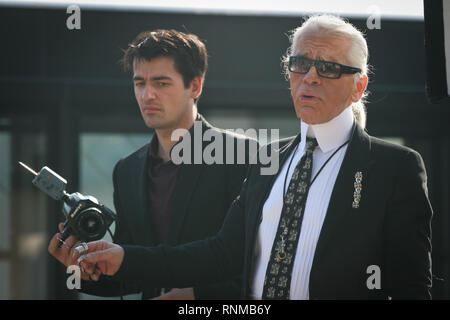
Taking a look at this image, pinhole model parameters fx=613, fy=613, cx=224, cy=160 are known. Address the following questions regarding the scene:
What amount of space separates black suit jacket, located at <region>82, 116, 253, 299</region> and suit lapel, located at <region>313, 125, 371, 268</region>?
582 mm

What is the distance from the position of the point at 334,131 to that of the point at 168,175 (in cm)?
80

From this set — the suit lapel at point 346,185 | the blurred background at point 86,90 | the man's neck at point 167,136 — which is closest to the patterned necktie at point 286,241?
the suit lapel at point 346,185

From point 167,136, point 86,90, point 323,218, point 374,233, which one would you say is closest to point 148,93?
point 167,136

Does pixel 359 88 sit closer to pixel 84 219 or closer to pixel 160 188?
pixel 160 188

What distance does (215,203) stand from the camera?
2.37 meters

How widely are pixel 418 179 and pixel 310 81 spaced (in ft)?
1.49

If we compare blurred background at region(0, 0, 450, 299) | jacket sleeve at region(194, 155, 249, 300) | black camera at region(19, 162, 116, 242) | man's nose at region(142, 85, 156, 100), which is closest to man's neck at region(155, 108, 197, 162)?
man's nose at region(142, 85, 156, 100)

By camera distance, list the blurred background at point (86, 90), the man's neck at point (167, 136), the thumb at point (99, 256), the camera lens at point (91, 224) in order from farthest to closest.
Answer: the blurred background at point (86, 90)
the man's neck at point (167, 136)
the camera lens at point (91, 224)
the thumb at point (99, 256)

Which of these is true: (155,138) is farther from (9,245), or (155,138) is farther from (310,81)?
(9,245)

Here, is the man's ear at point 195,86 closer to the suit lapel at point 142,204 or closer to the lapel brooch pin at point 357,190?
the suit lapel at point 142,204

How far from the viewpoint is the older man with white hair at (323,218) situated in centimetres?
173

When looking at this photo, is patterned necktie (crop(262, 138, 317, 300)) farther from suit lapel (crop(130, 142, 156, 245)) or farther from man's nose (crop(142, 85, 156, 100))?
man's nose (crop(142, 85, 156, 100))

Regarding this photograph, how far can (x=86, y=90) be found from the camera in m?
4.94
